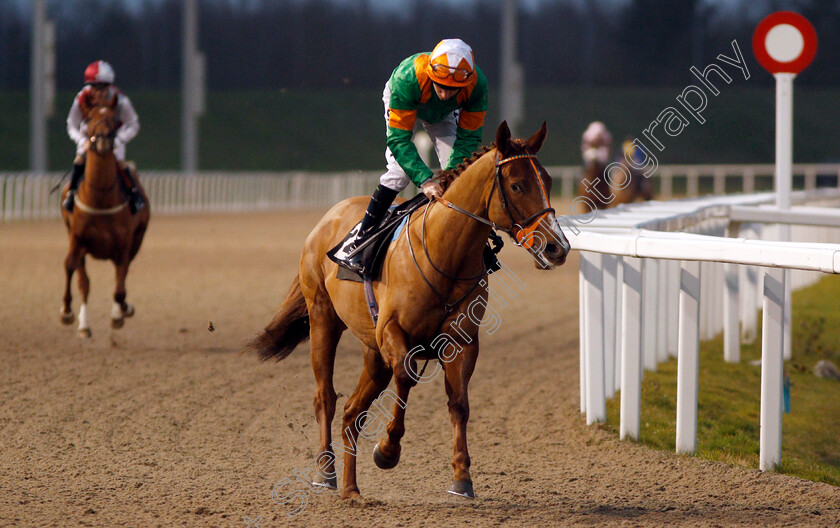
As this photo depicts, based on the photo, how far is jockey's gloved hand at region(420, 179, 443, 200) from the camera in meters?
4.16

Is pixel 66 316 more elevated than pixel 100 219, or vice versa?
pixel 100 219

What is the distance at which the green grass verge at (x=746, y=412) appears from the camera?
5.27 meters

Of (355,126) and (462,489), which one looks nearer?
(462,489)

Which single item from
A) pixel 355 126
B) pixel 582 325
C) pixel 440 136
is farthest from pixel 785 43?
pixel 355 126

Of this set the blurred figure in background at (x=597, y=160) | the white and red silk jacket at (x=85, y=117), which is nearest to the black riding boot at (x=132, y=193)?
the white and red silk jacket at (x=85, y=117)

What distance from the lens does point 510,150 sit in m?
3.91

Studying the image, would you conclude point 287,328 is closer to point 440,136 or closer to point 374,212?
point 374,212

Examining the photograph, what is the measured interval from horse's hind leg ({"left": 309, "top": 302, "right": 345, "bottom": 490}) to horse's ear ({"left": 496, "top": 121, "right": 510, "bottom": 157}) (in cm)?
141

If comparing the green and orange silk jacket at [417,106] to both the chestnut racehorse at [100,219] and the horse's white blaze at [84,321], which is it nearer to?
the chestnut racehorse at [100,219]

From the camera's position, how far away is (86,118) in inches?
341

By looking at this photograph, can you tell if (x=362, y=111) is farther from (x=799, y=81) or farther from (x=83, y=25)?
(x=799, y=81)

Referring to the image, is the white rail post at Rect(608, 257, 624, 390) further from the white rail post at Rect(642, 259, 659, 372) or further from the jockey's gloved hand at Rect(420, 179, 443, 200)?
the jockey's gloved hand at Rect(420, 179, 443, 200)

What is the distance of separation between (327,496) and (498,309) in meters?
5.73

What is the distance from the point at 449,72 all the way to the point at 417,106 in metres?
0.30
